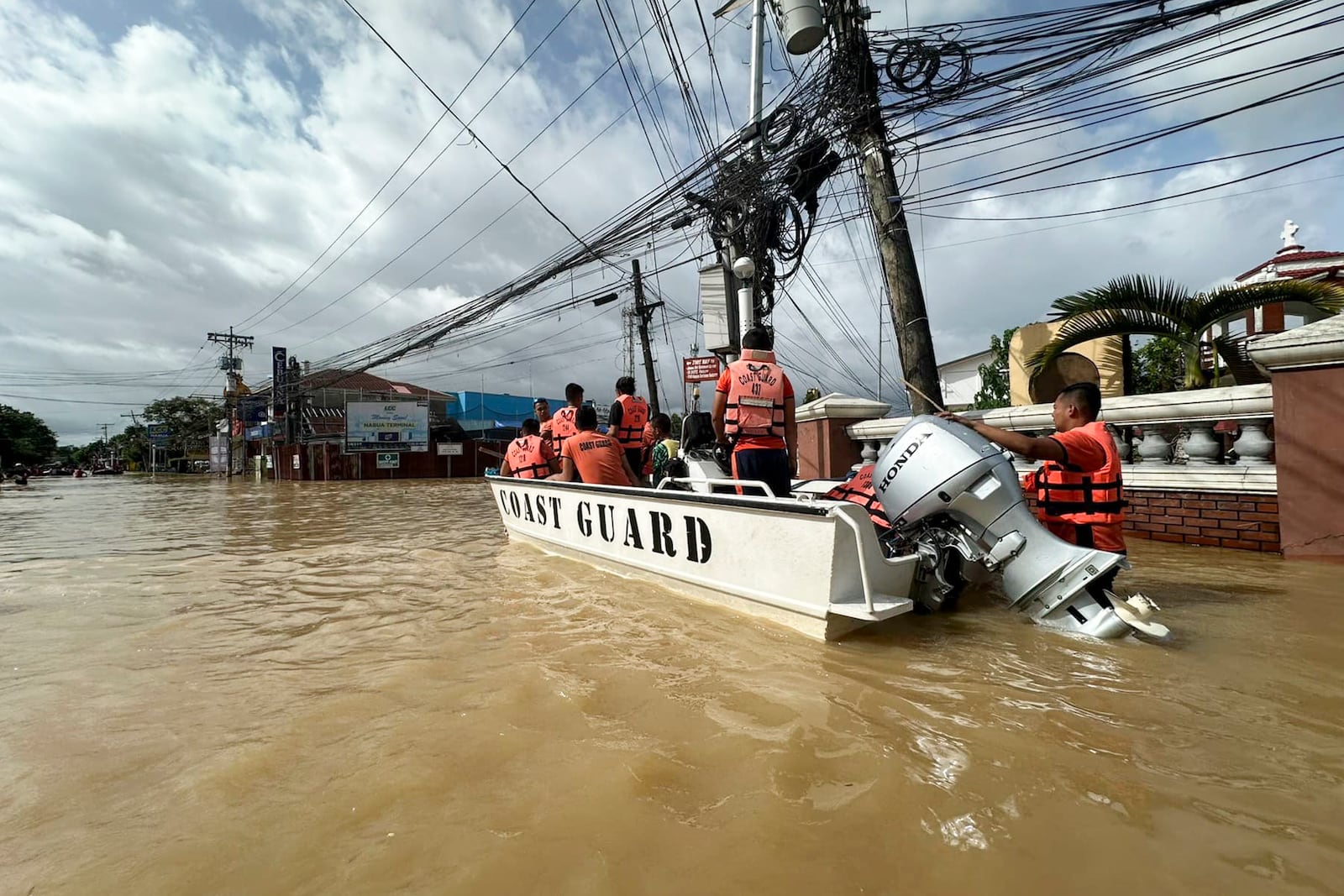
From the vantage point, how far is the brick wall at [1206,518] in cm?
448

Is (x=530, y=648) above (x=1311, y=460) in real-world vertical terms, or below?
below

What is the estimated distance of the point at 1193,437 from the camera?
15.5ft

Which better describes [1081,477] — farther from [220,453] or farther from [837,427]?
[220,453]

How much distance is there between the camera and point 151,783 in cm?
193

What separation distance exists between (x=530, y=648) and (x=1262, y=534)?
16.5 feet

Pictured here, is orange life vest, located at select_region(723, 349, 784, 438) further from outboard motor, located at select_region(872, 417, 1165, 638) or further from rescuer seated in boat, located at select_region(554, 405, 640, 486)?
rescuer seated in boat, located at select_region(554, 405, 640, 486)

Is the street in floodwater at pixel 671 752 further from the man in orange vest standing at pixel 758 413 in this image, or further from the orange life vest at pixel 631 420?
the orange life vest at pixel 631 420

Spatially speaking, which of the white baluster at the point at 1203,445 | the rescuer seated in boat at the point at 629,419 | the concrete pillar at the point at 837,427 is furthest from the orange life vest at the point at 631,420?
the white baluster at the point at 1203,445

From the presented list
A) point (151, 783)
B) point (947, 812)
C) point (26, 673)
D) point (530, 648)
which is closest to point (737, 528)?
point (530, 648)

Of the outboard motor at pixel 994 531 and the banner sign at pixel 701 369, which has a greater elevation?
the banner sign at pixel 701 369

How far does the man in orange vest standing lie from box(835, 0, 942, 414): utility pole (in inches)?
130

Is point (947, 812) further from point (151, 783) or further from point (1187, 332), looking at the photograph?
point (1187, 332)

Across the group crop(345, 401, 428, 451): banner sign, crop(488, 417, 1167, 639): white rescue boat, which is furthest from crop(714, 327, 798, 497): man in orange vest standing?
crop(345, 401, 428, 451): banner sign

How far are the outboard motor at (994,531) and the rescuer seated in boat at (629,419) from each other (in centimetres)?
318
